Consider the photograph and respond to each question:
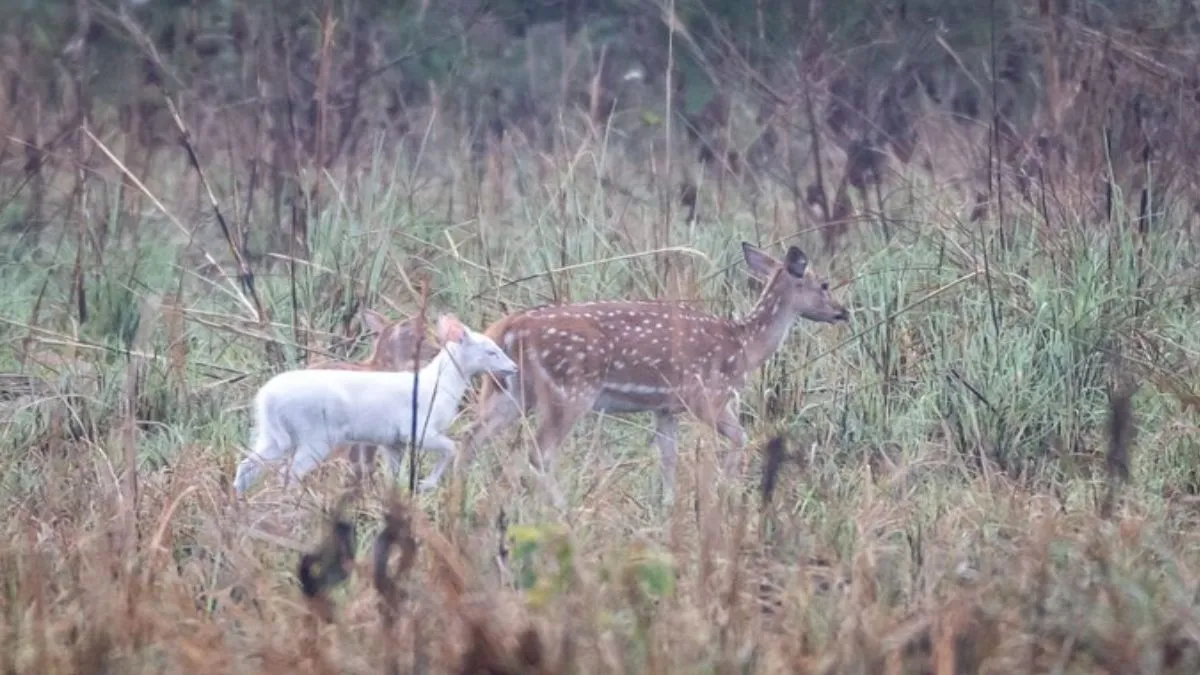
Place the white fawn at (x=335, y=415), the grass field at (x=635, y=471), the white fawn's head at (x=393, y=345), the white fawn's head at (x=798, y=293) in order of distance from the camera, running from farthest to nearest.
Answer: the white fawn's head at (x=798, y=293), the white fawn's head at (x=393, y=345), the white fawn at (x=335, y=415), the grass field at (x=635, y=471)

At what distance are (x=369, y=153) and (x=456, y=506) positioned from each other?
5.59 m

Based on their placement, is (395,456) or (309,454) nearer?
(309,454)

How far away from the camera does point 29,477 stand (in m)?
6.50

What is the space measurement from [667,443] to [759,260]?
5.28ft

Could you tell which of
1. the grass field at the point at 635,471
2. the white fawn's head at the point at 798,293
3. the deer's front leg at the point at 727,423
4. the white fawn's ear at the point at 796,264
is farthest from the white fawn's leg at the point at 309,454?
the white fawn's ear at the point at 796,264

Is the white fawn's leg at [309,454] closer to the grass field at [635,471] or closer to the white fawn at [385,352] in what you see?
the grass field at [635,471]

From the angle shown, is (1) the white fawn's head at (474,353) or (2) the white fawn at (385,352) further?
(2) the white fawn at (385,352)

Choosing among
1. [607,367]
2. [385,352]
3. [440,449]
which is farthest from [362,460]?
[607,367]

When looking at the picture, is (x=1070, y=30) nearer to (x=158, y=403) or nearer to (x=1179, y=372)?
(x=1179, y=372)

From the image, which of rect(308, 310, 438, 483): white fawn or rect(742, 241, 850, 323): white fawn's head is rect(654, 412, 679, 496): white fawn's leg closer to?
rect(742, 241, 850, 323): white fawn's head

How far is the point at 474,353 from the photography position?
24.1ft

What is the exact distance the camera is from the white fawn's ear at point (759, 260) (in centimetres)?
856

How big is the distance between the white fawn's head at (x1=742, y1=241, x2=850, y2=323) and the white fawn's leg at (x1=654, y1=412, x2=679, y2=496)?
715 mm

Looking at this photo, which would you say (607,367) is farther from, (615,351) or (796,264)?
(796,264)
